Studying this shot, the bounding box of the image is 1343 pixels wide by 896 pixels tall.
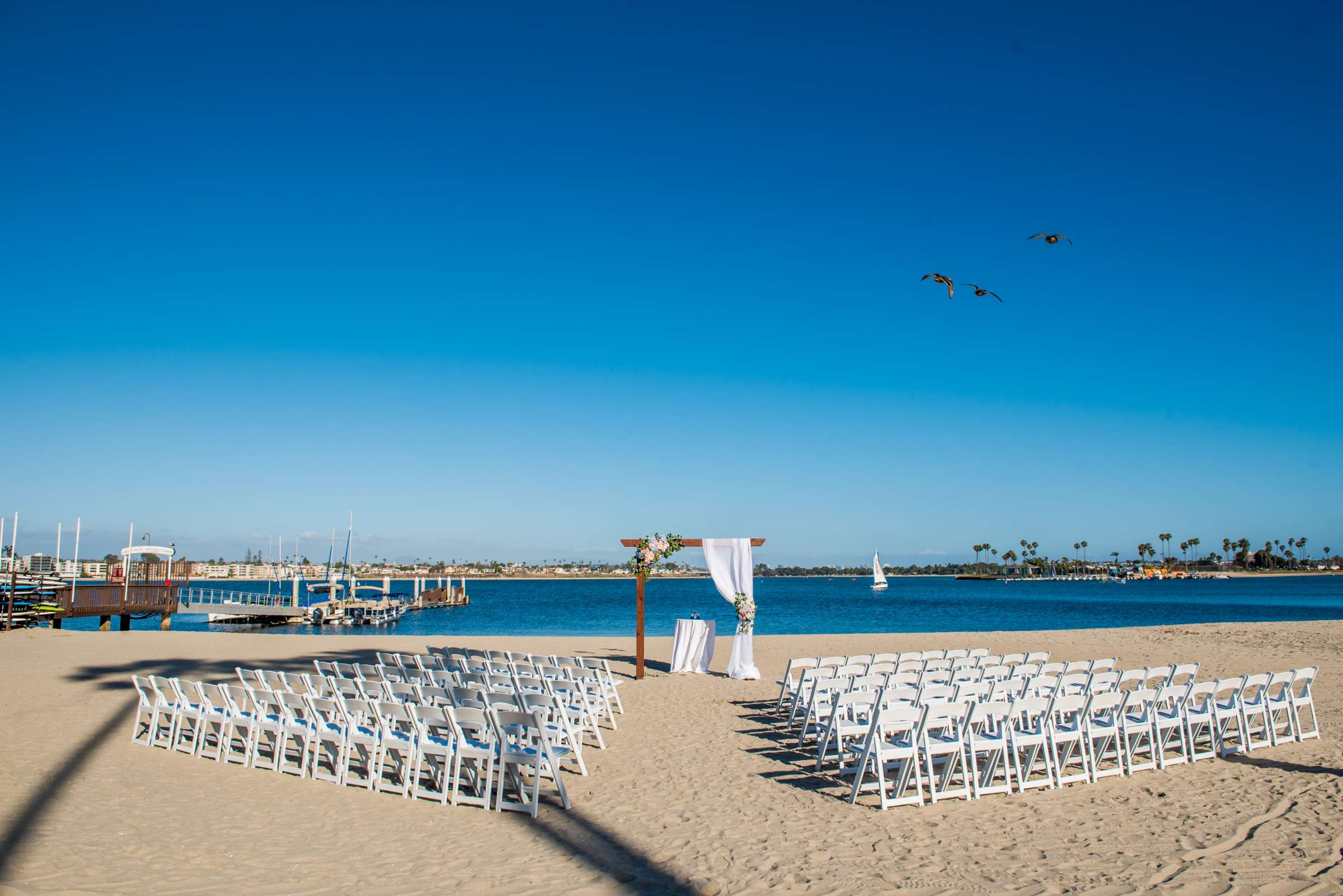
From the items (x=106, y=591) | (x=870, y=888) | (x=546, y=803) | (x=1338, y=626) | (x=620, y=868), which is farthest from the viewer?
(x=106, y=591)

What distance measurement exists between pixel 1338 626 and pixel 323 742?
28.2 metres

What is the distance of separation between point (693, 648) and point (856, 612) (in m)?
43.8

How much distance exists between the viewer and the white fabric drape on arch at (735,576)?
1338 cm

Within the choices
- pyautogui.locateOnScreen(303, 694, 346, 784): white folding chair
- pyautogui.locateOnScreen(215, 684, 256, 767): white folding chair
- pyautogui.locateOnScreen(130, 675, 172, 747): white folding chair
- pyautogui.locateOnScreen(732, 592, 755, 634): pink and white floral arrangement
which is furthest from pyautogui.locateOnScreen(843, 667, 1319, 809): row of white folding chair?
pyautogui.locateOnScreen(130, 675, 172, 747): white folding chair

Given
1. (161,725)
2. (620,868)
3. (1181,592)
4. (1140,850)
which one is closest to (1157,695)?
(1140,850)

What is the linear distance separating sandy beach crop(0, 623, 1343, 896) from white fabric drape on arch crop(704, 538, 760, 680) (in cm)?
423

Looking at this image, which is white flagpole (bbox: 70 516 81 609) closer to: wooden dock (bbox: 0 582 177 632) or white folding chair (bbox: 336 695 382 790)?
wooden dock (bbox: 0 582 177 632)

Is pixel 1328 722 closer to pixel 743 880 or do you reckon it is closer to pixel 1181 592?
pixel 743 880

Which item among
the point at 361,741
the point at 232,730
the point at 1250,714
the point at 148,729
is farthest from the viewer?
the point at 148,729

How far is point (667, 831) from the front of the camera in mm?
5578

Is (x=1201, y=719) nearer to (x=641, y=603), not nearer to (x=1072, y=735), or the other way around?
(x=1072, y=735)

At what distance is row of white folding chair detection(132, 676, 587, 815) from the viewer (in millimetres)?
6230

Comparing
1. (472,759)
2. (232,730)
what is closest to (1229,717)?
(472,759)

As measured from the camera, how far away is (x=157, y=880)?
4555 mm
